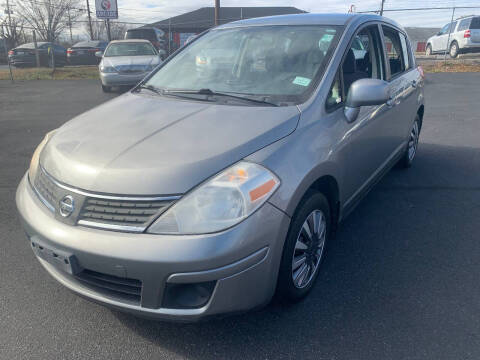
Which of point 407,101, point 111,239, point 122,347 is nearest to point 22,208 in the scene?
point 111,239

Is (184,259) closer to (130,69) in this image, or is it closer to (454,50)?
(130,69)

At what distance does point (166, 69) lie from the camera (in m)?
3.48

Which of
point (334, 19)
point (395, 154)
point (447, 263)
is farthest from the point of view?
point (395, 154)

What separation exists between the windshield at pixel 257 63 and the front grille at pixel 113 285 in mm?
1447

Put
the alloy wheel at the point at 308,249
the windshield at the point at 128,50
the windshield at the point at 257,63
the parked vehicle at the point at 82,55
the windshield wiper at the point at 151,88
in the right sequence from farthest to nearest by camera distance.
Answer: the parked vehicle at the point at 82,55
the windshield at the point at 128,50
the windshield wiper at the point at 151,88
the windshield at the point at 257,63
the alloy wheel at the point at 308,249

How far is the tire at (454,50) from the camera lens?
19.0m

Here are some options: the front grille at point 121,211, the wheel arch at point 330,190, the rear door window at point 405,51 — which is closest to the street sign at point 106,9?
the rear door window at point 405,51

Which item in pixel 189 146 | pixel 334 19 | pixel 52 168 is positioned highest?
pixel 334 19

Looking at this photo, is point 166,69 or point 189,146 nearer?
point 189,146

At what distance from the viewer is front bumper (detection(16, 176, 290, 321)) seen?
1774mm

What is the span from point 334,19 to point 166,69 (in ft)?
4.79

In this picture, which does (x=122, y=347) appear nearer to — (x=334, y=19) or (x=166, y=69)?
(x=166, y=69)

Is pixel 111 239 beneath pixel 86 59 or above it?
above

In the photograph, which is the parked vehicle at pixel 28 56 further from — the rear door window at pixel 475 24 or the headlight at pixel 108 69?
the rear door window at pixel 475 24
